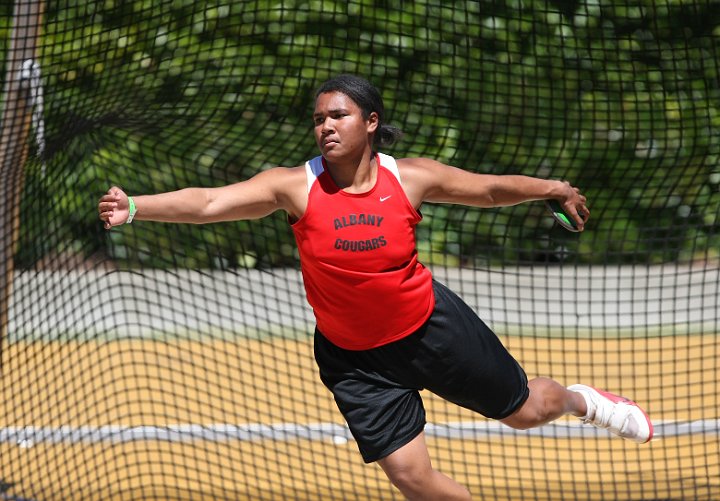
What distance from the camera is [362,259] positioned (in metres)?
3.32

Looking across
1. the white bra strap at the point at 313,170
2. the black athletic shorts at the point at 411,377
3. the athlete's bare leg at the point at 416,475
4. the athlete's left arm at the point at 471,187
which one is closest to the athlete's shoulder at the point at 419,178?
the athlete's left arm at the point at 471,187

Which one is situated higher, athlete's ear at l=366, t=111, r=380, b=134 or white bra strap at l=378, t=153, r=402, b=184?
athlete's ear at l=366, t=111, r=380, b=134

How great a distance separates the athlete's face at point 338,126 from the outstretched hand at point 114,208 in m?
0.62

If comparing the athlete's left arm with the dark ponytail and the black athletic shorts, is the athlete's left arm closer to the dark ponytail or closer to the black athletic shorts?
the dark ponytail

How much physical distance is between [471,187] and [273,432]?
2618 millimetres

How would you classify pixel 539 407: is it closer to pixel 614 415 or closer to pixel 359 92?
pixel 614 415

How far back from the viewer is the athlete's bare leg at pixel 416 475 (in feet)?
11.3

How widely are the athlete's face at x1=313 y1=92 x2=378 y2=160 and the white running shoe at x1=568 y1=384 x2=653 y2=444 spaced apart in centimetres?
140

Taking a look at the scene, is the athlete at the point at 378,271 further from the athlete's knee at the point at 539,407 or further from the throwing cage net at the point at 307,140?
the throwing cage net at the point at 307,140

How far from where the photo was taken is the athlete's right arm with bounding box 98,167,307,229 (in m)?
3.24

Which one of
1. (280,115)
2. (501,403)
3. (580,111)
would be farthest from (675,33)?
(501,403)

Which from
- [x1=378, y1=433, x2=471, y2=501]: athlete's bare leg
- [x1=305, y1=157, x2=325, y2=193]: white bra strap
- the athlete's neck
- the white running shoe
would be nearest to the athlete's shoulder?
the athlete's neck

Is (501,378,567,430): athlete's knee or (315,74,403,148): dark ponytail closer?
(315,74,403,148): dark ponytail

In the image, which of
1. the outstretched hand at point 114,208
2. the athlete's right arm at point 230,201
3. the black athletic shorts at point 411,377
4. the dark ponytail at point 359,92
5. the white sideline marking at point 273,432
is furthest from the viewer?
the white sideline marking at point 273,432
